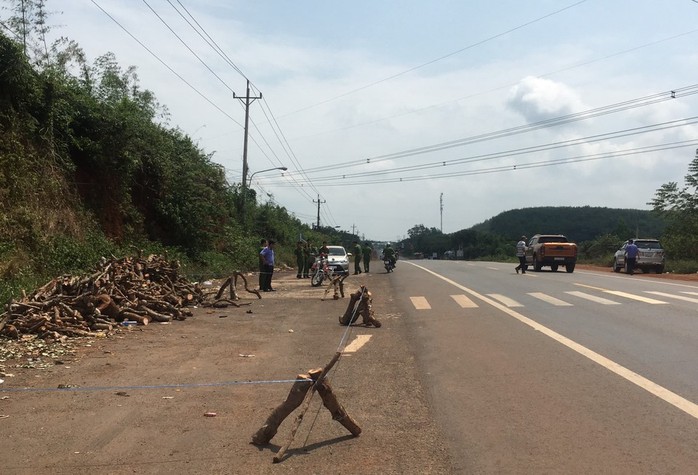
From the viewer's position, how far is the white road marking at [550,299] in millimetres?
15516

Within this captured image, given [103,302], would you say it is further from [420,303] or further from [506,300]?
[506,300]

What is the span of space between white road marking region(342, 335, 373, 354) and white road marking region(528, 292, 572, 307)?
663 centimetres

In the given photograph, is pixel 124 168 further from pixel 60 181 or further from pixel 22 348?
pixel 22 348

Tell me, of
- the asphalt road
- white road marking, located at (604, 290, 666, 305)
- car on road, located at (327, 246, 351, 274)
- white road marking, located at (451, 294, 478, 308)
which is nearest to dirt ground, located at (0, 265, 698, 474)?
the asphalt road

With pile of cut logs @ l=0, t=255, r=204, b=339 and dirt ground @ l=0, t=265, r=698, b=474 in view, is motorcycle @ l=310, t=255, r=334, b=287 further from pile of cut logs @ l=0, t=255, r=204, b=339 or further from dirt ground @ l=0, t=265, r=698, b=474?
dirt ground @ l=0, t=265, r=698, b=474

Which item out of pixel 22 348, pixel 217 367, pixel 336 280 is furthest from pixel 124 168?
pixel 217 367

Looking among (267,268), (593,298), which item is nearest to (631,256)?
(593,298)

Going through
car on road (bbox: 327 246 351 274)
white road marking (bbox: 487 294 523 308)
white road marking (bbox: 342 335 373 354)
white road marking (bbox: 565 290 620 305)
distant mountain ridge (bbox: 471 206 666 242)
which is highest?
distant mountain ridge (bbox: 471 206 666 242)

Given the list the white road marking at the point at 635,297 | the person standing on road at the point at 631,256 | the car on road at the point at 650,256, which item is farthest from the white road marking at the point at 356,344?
the car on road at the point at 650,256

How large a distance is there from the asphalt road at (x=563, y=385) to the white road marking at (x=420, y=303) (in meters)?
0.95

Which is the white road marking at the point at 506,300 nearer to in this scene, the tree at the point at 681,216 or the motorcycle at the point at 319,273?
the motorcycle at the point at 319,273

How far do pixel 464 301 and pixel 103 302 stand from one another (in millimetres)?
9547

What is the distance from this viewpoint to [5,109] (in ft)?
57.5

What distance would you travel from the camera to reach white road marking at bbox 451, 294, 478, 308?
620 inches
